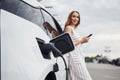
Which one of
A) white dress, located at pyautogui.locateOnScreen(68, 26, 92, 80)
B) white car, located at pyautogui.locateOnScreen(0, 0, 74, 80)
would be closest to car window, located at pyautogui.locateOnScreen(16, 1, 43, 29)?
white car, located at pyautogui.locateOnScreen(0, 0, 74, 80)

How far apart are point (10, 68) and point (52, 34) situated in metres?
2.27

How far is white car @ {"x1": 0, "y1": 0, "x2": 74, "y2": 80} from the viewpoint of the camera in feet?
12.8

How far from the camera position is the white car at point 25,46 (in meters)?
3.90

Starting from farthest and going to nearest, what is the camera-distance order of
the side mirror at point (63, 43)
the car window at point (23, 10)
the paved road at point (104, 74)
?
the paved road at point (104, 74)
the side mirror at point (63, 43)
the car window at point (23, 10)

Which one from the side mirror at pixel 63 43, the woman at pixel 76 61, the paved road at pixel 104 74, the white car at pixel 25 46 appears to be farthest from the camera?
the paved road at pixel 104 74

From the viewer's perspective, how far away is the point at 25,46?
13.6 ft

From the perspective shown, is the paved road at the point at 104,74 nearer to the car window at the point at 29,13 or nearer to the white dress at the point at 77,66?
the white dress at the point at 77,66

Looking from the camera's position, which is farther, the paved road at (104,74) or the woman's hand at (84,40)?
the paved road at (104,74)

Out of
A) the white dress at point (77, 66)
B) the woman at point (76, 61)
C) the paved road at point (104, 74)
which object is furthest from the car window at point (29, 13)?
the paved road at point (104, 74)

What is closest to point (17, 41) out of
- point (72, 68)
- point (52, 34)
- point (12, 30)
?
point (12, 30)

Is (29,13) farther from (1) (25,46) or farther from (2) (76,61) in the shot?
(2) (76,61)

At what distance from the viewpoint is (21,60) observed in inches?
159

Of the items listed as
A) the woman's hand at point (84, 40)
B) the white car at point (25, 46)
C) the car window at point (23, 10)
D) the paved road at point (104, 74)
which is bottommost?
the white car at point (25, 46)

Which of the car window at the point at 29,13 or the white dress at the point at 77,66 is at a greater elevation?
the car window at the point at 29,13
